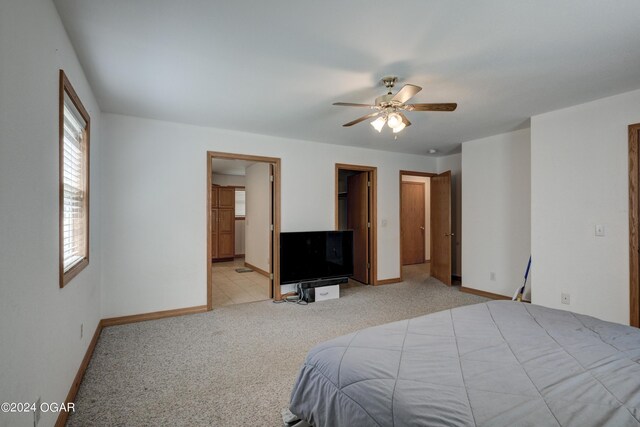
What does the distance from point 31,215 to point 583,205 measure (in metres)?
4.50

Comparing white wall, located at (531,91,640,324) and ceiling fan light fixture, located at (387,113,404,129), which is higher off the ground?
ceiling fan light fixture, located at (387,113,404,129)

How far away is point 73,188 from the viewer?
7.88 ft

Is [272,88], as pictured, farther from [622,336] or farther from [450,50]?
[622,336]

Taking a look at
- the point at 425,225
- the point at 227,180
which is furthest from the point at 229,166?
the point at 425,225

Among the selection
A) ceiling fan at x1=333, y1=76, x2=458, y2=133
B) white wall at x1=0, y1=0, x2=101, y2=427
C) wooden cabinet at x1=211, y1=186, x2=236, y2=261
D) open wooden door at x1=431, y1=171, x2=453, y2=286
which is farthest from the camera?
wooden cabinet at x1=211, y1=186, x2=236, y2=261

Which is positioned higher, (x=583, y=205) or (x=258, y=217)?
(x=583, y=205)

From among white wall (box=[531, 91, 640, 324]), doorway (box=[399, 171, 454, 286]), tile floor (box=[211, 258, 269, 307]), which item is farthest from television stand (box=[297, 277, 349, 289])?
white wall (box=[531, 91, 640, 324])

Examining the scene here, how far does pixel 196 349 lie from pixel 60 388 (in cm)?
114

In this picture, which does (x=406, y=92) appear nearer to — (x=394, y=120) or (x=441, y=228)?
(x=394, y=120)

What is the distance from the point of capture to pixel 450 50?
215cm

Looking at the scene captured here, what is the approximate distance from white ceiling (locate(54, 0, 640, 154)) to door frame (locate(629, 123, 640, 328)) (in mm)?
541

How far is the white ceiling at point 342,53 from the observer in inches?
68.7

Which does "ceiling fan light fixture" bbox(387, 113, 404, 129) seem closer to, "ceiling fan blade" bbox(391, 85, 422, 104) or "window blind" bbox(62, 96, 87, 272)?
"ceiling fan blade" bbox(391, 85, 422, 104)

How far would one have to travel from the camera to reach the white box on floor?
4.50 meters
